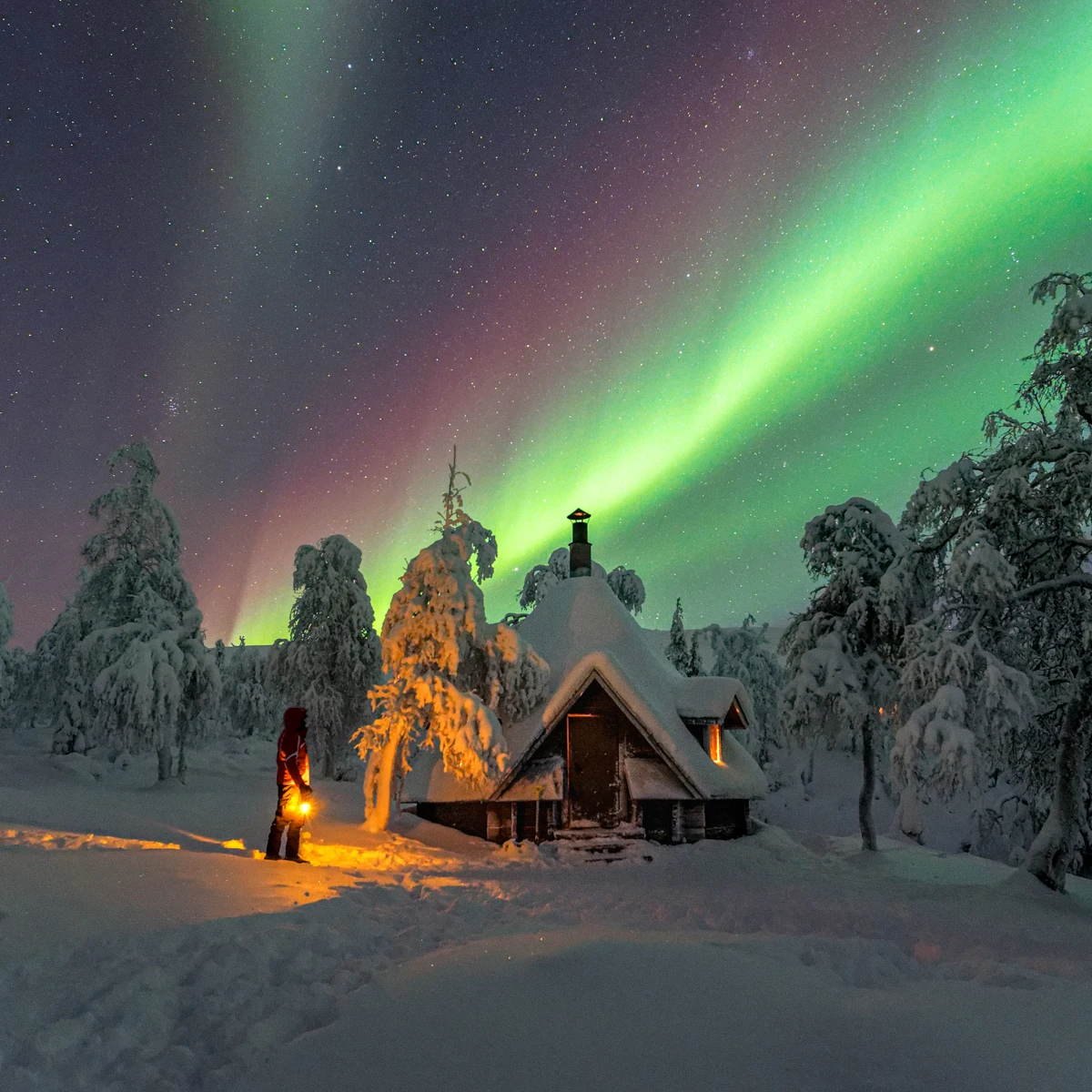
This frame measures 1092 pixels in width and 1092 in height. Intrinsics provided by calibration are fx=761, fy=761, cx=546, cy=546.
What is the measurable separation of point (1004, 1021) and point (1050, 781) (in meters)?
12.7

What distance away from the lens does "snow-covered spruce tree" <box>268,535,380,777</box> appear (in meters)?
29.1

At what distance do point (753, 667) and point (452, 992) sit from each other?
42.3 metres

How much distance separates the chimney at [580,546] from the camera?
78.1 feet

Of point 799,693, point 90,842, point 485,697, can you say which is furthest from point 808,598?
point 90,842

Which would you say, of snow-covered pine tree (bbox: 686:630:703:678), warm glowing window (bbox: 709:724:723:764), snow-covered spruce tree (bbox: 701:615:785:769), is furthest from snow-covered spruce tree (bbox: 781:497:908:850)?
snow-covered spruce tree (bbox: 701:615:785:769)

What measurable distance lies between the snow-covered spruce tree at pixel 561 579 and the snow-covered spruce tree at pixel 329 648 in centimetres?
772

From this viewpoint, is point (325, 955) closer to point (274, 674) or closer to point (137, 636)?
point (137, 636)

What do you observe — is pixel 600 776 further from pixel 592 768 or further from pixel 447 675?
pixel 447 675

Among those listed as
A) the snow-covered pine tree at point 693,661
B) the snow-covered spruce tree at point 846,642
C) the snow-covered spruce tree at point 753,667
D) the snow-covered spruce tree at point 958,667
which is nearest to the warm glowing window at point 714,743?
the snow-covered spruce tree at point 846,642

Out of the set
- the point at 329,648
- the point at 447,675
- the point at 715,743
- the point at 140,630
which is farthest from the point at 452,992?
the point at 329,648

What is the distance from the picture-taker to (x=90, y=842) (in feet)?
32.3

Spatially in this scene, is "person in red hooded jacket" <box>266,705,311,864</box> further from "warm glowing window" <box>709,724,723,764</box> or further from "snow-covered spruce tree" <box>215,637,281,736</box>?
"snow-covered spruce tree" <box>215,637,281,736</box>

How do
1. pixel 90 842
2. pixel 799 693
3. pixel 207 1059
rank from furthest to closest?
pixel 799 693, pixel 90 842, pixel 207 1059

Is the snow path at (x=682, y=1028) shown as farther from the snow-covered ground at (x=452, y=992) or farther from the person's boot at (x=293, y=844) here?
the person's boot at (x=293, y=844)
